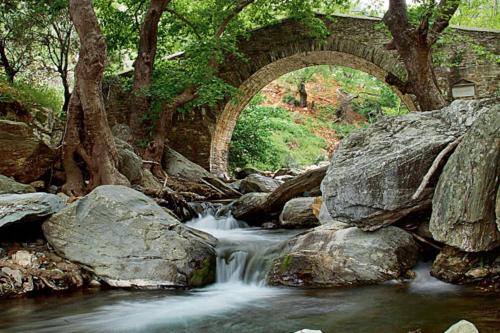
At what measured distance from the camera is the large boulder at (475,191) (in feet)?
12.4

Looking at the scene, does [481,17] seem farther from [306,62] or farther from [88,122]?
[88,122]

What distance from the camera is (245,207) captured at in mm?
7836

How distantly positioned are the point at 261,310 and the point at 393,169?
1827 millimetres

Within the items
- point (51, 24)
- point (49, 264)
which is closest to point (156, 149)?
point (51, 24)

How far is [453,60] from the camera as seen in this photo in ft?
39.8

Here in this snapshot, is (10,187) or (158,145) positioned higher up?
(158,145)

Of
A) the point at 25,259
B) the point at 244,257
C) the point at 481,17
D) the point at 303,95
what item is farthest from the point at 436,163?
the point at 303,95

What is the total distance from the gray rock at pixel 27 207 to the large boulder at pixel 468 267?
156 inches

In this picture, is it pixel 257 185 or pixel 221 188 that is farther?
pixel 221 188

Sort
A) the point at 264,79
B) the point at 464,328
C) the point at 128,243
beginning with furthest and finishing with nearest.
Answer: the point at 264,79 → the point at 128,243 → the point at 464,328

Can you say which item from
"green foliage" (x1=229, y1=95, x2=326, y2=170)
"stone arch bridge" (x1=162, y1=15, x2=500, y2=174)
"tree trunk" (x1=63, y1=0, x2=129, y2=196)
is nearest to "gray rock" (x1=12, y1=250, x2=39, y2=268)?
"tree trunk" (x1=63, y1=0, x2=129, y2=196)

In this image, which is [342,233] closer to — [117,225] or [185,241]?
[185,241]

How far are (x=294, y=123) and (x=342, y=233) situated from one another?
1989 cm

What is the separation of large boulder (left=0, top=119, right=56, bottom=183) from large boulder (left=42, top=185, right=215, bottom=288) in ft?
7.29
